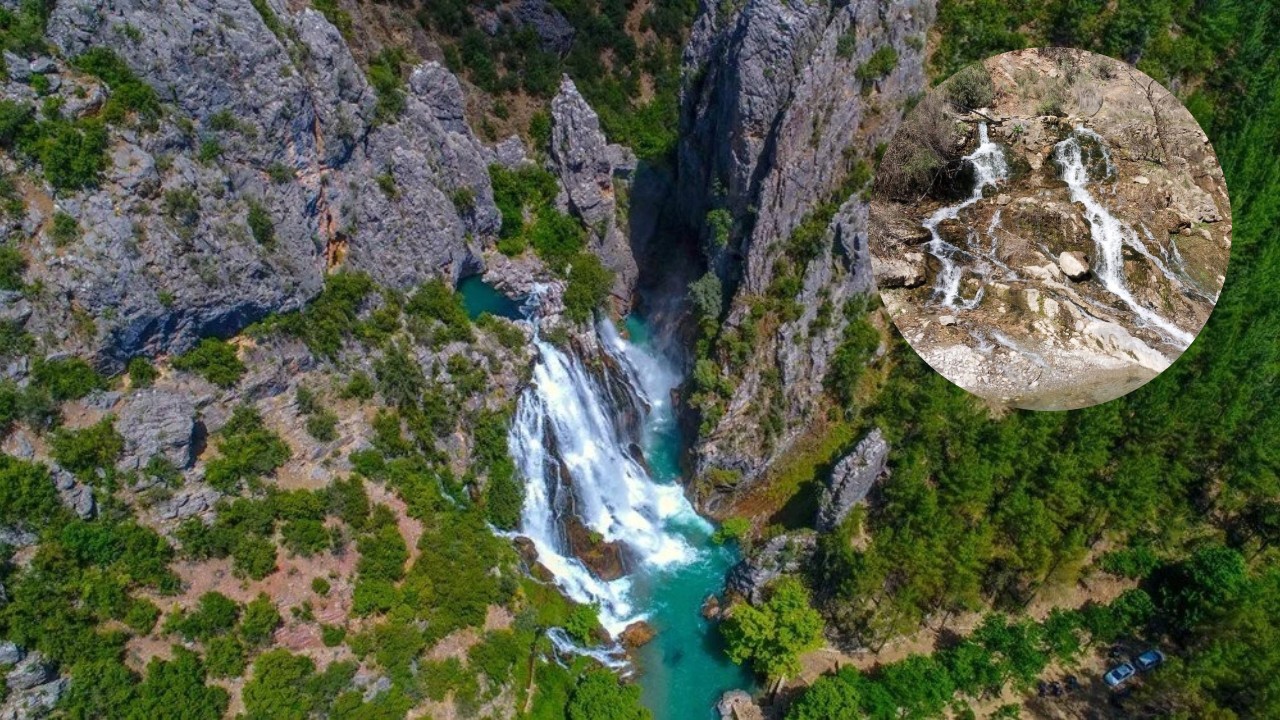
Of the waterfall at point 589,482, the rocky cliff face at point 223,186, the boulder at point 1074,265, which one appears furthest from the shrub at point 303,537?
the boulder at point 1074,265

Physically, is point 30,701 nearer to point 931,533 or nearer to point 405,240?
point 405,240

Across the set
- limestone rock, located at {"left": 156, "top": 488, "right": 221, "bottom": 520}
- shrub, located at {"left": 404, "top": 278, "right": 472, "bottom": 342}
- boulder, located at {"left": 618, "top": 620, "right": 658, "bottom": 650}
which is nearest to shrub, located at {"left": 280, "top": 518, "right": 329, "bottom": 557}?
limestone rock, located at {"left": 156, "top": 488, "right": 221, "bottom": 520}

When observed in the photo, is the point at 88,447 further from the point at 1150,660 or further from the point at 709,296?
the point at 1150,660

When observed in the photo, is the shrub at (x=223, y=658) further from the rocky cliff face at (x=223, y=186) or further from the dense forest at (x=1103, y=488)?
the dense forest at (x=1103, y=488)

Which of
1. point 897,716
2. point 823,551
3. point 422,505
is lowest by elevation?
point 422,505

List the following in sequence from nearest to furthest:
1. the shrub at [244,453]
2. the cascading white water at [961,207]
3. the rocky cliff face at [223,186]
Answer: the cascading white water at [961,207] → the rocky cliff face at [223,186] → the shrub at [244,453]

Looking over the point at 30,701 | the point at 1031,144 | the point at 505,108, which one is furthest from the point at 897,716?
the point at 505,108
